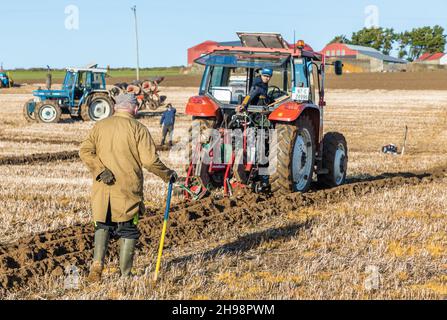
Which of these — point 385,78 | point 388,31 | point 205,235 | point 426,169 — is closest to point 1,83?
point 385,78

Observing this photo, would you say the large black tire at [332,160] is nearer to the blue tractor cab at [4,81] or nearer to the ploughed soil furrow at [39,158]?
the ploughed soil furrow at [39,158]

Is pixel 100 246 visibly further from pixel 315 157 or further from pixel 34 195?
pixel 315 157

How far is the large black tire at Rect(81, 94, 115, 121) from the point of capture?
2589cm

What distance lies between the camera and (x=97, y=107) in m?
26.2

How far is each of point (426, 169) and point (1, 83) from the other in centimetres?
4290

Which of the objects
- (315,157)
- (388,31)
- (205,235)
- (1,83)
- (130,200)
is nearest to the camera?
(130,200)

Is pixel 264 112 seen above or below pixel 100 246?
above

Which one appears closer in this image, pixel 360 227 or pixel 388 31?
pixel 360 227

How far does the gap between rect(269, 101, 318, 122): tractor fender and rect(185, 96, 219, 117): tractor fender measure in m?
0.85

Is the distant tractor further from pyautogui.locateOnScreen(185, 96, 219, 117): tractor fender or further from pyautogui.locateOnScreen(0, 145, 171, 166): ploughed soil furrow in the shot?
pyautogui.locateOnScreen(185, 96, 219, 117): tractor fender

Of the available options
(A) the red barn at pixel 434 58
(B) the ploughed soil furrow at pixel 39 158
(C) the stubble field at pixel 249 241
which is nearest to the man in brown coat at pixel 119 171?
(C) the stubble field at pixel 249 241

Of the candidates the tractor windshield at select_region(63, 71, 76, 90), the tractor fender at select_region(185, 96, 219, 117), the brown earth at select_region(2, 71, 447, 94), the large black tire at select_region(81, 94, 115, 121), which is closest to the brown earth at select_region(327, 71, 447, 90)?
the brown earth at select_region(2, 71, 447, 94)

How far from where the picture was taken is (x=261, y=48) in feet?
34.0

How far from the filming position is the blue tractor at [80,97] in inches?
1024
